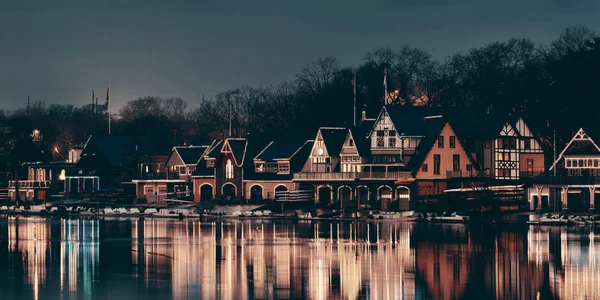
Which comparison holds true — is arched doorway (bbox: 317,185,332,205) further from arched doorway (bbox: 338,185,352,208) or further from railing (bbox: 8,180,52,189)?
railing (bbox: 8,180,52,189)

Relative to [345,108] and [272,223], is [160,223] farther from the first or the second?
[345,108]

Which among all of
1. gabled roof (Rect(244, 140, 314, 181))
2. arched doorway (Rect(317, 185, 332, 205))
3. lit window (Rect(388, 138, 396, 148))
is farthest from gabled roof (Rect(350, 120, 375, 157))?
gabled roof (Rect(244, 140, 314, 181))

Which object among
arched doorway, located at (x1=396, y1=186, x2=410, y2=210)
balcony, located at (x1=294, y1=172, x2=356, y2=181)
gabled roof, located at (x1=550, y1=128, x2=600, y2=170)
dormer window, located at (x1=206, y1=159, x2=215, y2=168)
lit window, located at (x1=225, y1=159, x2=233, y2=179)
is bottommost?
arched doorway, located at (x1=396, y1=186, x2=410, y2=210)

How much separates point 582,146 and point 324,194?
87.4ft

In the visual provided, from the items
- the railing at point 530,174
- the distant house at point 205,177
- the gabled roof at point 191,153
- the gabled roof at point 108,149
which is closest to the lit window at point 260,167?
the distant house at point 205,177

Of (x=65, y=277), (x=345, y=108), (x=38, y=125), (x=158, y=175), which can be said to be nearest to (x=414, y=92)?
(x=345, y=108)

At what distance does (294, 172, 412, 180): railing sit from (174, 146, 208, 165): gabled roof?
23113 mm

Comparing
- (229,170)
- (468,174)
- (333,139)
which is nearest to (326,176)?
(333,139)

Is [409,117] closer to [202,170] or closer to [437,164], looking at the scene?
[437,164]

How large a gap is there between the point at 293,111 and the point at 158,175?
28.1 m

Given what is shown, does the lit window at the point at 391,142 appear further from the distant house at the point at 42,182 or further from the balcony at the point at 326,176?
the distant house at the point at 42,182

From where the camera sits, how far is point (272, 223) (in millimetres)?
100500

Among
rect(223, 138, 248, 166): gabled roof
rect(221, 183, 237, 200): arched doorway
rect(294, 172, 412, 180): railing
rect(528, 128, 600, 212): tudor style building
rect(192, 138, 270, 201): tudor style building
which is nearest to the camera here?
rect(528, 128, 600, 212): tudor style building

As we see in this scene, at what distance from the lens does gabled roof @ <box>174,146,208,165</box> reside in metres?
136
